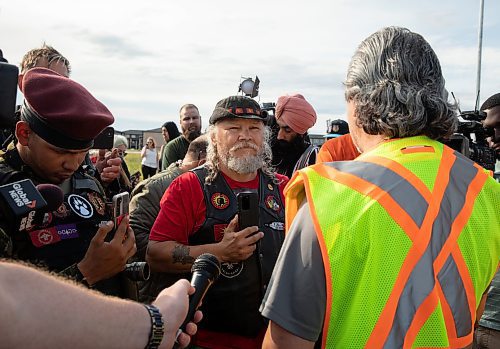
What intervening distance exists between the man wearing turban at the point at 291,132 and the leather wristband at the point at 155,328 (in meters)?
3.48

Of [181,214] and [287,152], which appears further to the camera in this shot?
[287,152]

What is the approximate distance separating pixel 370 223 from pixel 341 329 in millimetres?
345

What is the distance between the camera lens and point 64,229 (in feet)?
7.05

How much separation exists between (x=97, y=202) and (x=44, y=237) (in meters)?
0.41

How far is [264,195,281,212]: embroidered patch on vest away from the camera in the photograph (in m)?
2.97

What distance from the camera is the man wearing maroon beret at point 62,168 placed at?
81.8 inches

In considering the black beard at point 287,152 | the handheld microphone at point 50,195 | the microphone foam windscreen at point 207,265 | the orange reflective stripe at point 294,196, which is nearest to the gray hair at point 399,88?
the orange reflective stripe at point 294,196

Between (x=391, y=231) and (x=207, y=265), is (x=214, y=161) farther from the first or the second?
(x=391, y=231)

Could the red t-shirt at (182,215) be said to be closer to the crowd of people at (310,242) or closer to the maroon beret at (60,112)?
the crowd of people at (310,242)

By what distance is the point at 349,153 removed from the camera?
3.23 metres

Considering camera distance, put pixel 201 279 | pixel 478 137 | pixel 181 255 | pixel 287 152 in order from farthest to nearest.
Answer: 1. pixel 287 152
2. pixel 478 137
3. pixel 181 255
4. pixel 201 279

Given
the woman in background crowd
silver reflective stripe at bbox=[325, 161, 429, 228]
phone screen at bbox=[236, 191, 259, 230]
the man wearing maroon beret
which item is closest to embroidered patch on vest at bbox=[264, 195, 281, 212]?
phone screen at bbox=[236, 191, 259, 230]

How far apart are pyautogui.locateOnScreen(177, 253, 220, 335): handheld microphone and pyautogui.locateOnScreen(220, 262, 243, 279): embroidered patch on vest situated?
3.56 feet

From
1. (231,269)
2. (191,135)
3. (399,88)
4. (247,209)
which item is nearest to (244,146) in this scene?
(247,209)
